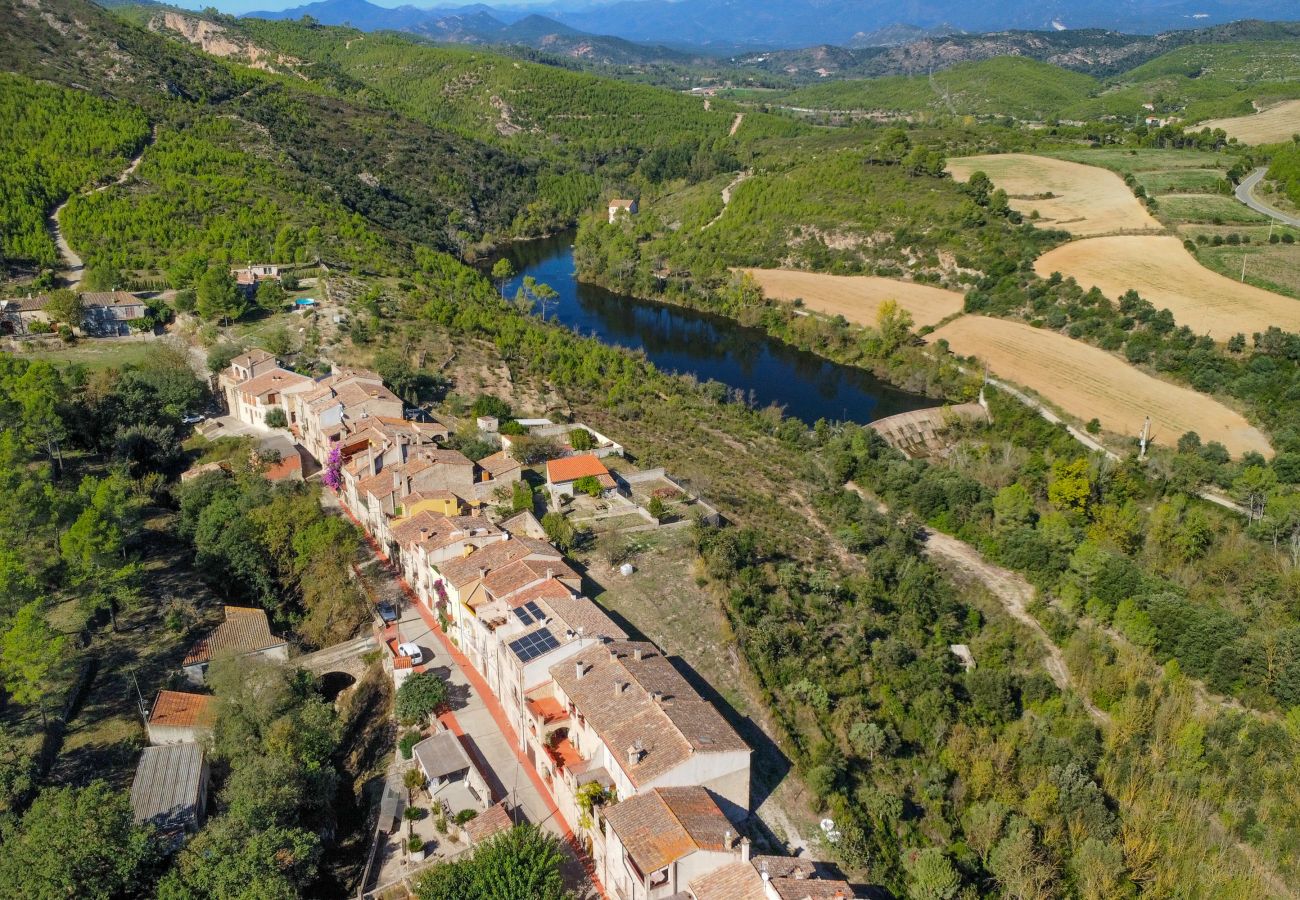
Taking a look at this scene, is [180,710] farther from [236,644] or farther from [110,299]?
[110,299]

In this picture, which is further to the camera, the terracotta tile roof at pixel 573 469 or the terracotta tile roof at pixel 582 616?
the terracotta tile roof at pixel 573 469

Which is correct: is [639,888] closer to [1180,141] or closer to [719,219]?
[719,219]

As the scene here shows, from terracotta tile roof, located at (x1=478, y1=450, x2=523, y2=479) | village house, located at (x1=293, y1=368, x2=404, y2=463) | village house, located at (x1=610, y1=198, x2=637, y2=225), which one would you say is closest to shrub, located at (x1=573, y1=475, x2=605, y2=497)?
terracotta tile roof, located at (x1=478, y1=450, x2=523, y2=479)

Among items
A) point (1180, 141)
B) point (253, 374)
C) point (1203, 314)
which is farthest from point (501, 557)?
point (1180, 141)

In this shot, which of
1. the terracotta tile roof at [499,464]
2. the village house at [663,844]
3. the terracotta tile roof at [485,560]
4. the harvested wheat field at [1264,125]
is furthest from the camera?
the harvested wheat field at [1264,125]

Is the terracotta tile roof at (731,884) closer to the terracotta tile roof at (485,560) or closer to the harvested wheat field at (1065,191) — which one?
the terracotta tile roof at (485,560)

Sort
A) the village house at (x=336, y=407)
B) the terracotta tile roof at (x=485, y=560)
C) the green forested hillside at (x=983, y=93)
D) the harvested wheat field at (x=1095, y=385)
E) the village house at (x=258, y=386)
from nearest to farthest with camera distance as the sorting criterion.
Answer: the terracotta tile roof at (x=485, y=560) < the village house at (x=336, y=407) < the village house at (x=258, y=386) < the harvested wheat field at (x=1095, y=385) < the green forested hillside at (x=983, y=93)

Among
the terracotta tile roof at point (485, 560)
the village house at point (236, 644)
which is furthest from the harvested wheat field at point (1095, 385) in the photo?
the village house at point (236, 644)

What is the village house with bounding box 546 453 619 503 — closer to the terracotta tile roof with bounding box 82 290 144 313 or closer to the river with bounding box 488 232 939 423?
the river with bounding box 488 232 939 423
